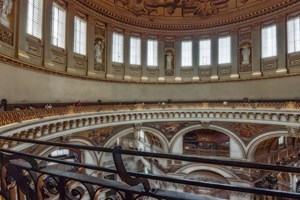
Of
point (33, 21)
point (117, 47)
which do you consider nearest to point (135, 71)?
point (117, 47)

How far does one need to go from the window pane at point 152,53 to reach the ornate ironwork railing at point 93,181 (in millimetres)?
18719

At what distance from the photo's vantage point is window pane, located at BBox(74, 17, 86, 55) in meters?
14.7

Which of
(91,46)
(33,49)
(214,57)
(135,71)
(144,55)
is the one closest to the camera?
(33,49)

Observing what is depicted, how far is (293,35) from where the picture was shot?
15125mm

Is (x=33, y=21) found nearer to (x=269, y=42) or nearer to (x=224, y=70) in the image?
(x=224, y=70)

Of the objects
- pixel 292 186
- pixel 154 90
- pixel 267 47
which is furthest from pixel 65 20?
pixel 292 186

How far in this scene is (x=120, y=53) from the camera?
18312 mm

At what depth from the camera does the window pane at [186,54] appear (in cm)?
2005

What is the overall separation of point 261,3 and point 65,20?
1559 cm

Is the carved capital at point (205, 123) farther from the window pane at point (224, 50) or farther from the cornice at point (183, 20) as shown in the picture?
the cornice at point (183, 20)

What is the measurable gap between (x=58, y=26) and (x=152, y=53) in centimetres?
936

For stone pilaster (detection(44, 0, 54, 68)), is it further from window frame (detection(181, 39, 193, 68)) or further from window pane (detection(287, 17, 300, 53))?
window pane (detection(287, 17, 300, 53))

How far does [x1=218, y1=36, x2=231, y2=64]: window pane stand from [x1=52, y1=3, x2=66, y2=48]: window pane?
13.8 m

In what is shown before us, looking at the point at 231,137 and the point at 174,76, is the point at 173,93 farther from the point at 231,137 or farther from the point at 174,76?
the point at 231,137
